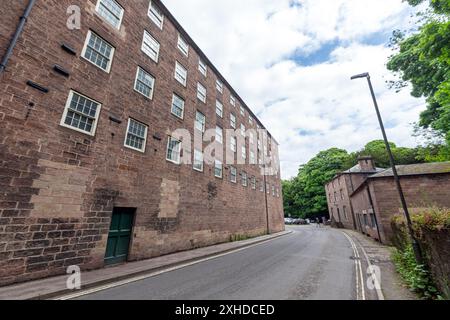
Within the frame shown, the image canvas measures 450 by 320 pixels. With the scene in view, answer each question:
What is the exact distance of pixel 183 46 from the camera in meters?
15.4

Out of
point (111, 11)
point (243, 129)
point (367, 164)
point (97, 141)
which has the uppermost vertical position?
point (243, 129)

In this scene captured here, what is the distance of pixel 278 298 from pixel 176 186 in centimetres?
862

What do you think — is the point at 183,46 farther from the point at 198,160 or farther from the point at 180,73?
the point at 198,160

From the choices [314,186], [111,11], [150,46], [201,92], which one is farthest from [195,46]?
[314,186]

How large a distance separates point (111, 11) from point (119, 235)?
11.4 meters

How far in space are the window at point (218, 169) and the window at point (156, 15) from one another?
10.9 metres

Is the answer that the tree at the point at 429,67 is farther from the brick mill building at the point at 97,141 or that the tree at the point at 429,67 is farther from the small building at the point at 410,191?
the brick mill building at the point at 97,141

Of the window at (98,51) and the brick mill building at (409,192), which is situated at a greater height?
the window at (98,51)

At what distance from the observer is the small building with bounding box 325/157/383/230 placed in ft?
95.2

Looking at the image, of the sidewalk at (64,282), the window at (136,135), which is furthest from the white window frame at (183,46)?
the sidewalk at (64,282)

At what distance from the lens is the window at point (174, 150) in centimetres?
1205

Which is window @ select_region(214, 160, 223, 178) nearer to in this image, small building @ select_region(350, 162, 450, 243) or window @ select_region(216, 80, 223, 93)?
window @ select_region(216, 80, 223, 93)
